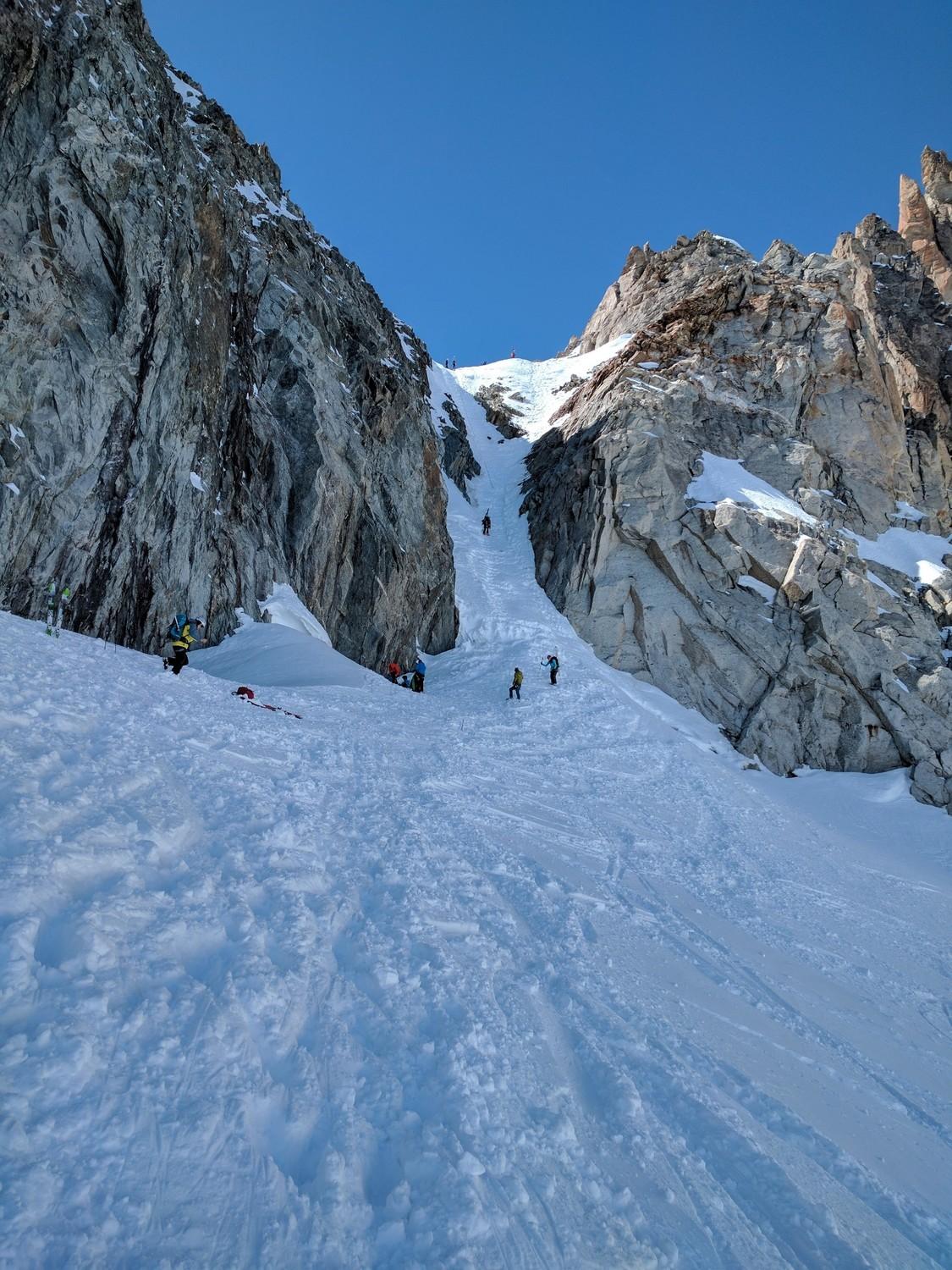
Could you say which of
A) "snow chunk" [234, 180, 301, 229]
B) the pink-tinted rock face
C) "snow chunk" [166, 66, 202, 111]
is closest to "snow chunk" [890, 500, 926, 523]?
the pink-tinted rock face

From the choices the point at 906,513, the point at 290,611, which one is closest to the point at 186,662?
the point at 290,611

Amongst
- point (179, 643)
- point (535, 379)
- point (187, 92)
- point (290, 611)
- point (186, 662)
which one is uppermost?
point (535, 379)

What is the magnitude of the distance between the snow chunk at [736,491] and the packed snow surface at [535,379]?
26034 millimetres

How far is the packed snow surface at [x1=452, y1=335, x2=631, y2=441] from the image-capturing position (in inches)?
2473

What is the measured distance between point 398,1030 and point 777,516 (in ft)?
110

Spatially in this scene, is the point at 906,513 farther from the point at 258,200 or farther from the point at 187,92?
the point at 187,92

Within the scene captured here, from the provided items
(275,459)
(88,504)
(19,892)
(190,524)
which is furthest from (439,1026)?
(275,459)

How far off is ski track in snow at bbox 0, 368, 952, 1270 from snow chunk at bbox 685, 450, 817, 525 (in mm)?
27436

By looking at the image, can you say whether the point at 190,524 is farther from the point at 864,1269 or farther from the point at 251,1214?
the point at 864,1269

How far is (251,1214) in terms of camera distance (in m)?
2.66

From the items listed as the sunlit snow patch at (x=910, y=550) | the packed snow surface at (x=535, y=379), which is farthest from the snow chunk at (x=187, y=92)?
the sunlit snow patch at (x=910, y=550)

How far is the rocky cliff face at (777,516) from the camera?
2805 centimetres

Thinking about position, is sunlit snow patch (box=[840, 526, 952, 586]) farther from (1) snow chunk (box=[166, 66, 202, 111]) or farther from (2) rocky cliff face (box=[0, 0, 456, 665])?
(1) snow chunk (box=[166, 66, 202, 111])

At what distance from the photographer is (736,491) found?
1335 inches
